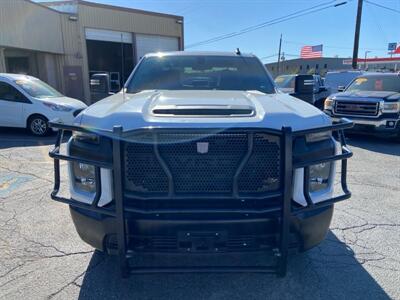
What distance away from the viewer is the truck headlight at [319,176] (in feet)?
8.23

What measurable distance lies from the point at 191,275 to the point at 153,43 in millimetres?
20354

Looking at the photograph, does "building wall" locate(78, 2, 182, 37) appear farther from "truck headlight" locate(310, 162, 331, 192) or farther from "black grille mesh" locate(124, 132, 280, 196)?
"truck headlight" locate(310, 162, 331, 192)

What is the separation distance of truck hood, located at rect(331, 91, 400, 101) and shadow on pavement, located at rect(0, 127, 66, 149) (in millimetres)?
8054

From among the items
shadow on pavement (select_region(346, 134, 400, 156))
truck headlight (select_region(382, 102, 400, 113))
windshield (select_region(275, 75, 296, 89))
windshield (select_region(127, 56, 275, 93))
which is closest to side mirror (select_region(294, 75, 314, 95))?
windshield (select_region(127, 56, 275, 93))

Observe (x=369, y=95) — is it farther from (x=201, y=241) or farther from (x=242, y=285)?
(x=201, y=241)

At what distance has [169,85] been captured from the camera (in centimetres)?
386

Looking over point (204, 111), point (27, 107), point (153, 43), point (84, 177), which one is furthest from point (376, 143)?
point (153, 43)

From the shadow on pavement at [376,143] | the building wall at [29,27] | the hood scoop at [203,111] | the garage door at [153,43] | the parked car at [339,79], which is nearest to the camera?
the hood scoop at [203,111]

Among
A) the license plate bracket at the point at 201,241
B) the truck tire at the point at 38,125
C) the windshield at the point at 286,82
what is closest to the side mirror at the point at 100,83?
the license plate bracket at the point at 201,241

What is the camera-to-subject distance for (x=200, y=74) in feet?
13.4

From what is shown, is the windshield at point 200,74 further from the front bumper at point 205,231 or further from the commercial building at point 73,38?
the commercial building at point 73,38

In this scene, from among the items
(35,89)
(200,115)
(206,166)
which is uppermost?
(35,89)

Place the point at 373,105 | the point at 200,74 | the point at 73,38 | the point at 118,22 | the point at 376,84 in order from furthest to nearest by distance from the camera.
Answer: the point at 118,22
the point at 73,38
the point at 376,84
the point at 373,105
the point at 200,74

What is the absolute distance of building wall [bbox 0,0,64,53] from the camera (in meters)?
13.8
